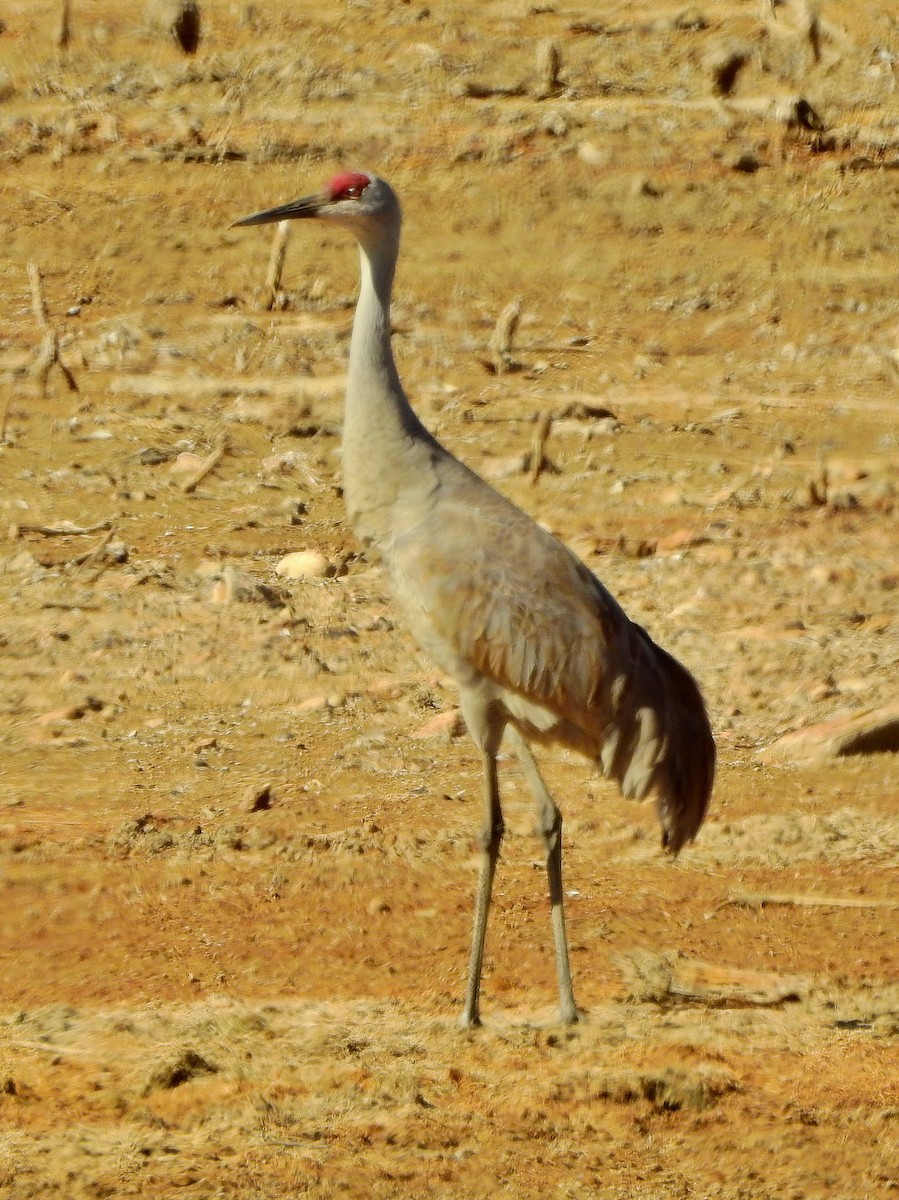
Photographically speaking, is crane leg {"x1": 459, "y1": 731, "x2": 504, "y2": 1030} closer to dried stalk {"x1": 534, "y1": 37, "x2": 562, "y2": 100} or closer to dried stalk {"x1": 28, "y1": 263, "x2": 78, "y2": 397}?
dried stalk {"x1": 28, "y1": 263, "x2": 78, "y2": 397}

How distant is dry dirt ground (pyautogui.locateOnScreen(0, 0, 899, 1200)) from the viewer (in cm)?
505

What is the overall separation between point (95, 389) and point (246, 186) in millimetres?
3614

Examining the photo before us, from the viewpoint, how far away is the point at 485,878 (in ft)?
19.3

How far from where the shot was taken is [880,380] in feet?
48.0

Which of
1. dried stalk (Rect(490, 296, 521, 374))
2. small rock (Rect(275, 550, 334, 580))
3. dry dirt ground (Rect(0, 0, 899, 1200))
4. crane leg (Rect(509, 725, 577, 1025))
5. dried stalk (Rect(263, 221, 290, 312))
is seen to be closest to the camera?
dry dirt ground (Rect(0, 0, 899, 1200))

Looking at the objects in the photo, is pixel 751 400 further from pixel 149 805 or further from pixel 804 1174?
pixel 804 1174

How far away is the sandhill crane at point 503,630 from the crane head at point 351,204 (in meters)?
0.26

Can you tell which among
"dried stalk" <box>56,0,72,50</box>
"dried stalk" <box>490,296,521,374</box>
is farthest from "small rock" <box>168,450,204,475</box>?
"dried stalk" <box>56,0,72,50</box>

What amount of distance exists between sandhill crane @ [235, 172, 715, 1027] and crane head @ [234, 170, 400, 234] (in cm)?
26

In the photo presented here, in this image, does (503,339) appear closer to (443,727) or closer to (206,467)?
(206,467)

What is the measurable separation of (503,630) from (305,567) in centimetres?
Result: 458

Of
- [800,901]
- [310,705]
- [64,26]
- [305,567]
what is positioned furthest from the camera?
[64,26]

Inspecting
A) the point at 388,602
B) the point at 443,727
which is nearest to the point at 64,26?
the point at 388,602

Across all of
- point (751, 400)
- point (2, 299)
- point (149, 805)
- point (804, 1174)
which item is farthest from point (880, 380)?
point (804, 1174)
